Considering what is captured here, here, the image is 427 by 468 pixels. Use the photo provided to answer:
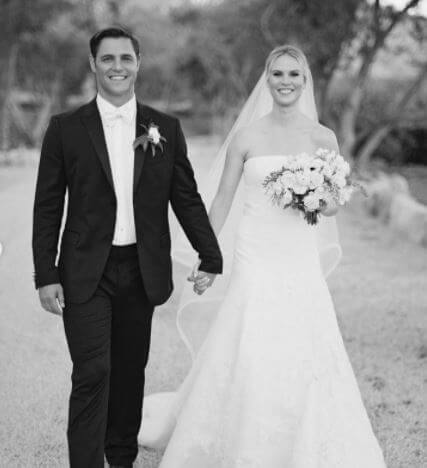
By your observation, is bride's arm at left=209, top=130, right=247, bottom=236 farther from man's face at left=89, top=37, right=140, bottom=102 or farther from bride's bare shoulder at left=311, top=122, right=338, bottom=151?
man's face at left=89, top=37, right=140, bottom=102

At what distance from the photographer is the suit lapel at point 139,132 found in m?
3.45

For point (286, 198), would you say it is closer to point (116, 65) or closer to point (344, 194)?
point (344, 194)

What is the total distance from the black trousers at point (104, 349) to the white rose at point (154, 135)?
20.6 inches

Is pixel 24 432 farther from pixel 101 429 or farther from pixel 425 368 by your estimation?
pixel 425 368

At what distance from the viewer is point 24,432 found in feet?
14.7

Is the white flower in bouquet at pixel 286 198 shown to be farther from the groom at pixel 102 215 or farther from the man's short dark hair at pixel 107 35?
the man's short dark hair at pixel 107 35

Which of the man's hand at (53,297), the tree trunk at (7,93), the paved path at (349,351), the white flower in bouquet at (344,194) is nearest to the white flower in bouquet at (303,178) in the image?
the white flower in bouquet at (344,194)

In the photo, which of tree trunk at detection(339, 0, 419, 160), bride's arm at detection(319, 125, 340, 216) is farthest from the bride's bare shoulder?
tree trunk at detection(339, 0, 419, 160)

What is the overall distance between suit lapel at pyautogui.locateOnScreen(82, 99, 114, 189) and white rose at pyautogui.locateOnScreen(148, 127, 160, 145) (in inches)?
8.5

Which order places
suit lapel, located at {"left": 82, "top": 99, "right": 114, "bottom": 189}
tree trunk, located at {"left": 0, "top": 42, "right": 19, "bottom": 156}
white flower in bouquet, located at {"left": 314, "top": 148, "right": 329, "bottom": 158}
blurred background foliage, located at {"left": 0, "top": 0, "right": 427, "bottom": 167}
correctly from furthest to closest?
tree trunk, located at {"left": 0, "top": 42, "right": 19, "bottom": 156}, blurred background foliage, located at {"left": 0, "top": 0, "right": 427, "bottom": 167}, white flower in bouquet, located at {"left": 314, "top": 148, "right": 329, "bottom": 158}, suit lapel, located at {"left": 82, "top": 99, "right": 114, "bottom": 189}

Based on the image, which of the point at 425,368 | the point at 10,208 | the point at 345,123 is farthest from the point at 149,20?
the point at 425,368

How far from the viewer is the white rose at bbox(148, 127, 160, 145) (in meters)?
3.41

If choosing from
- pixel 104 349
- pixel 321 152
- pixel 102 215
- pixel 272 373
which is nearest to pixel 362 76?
A: pixel 321 152

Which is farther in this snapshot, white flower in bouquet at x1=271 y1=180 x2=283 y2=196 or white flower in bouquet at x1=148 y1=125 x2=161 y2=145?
white flower in bouquet at x1=271 y1=180 x2=283 y2=196
